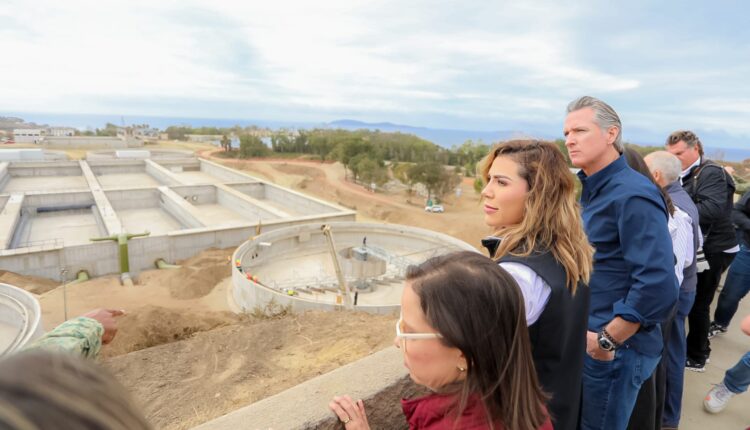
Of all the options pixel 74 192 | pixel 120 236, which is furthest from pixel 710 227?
pixel 74 192

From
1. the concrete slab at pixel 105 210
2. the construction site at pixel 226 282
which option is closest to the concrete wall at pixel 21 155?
the construction site at pixel 226 282

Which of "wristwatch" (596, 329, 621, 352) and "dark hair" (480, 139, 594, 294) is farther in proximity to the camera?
"wristwatch" (596, 329, 621, 352)

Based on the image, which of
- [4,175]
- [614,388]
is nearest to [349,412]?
[614,388]

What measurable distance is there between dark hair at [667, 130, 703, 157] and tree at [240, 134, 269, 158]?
189ft

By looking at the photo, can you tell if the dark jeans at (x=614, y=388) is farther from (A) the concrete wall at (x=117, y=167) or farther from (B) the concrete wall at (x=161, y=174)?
(A) the concrete wall at (x=117, y=167)

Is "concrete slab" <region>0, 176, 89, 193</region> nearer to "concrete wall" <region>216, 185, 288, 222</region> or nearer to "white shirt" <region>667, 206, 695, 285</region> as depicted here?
"concrete wall" <region>216, 185, 288, 222</region>

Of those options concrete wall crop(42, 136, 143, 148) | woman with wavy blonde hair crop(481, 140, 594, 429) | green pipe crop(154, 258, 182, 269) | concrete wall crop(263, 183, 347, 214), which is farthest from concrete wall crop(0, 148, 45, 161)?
woman with wavy blonde hair crop(481, 140, 594, 429)

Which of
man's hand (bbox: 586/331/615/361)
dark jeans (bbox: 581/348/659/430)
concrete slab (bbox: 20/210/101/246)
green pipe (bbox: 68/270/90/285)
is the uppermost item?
man's hand (bbox: 586/331/615/361)

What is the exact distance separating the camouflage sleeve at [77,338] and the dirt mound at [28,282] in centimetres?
1488

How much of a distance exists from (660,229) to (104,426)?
7.97ft

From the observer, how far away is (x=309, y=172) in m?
47.4

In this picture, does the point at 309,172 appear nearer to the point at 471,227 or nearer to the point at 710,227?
the point at 471,227

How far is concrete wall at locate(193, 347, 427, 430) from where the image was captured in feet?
5.98

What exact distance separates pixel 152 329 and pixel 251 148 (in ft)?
172
